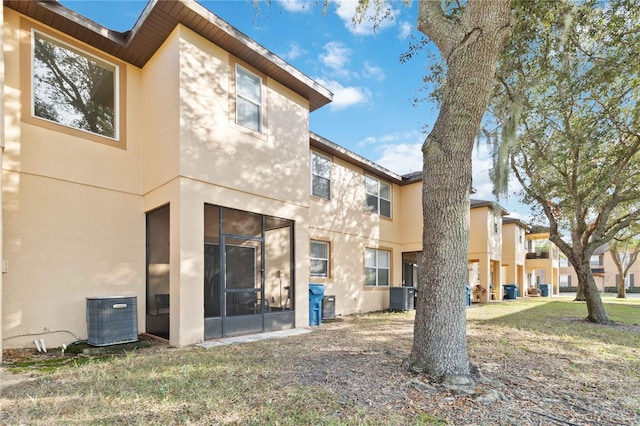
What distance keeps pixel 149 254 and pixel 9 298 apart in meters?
2.34

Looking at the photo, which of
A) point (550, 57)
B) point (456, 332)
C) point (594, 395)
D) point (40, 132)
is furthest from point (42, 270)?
point (550, 57)

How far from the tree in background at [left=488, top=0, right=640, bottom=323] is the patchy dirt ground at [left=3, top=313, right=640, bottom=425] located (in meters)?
3.51

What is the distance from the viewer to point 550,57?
7.19 m

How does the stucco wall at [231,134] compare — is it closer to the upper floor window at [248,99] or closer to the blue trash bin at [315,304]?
the upper floor window at [248,99]

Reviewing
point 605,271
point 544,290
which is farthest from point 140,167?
point 605,271

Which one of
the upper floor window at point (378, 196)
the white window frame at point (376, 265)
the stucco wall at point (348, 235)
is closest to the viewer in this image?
the stucco wall at point (348, 235)

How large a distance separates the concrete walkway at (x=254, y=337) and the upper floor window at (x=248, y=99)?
437cm

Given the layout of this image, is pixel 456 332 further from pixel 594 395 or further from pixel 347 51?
pixel 347 51

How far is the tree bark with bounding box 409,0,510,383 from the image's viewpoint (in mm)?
4453

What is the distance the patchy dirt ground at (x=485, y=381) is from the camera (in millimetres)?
3539

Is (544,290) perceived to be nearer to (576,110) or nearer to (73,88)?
(576,110)

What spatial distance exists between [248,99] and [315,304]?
5232 millimetres

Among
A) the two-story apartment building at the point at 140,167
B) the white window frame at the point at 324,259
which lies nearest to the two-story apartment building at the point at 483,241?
the white window frame at the point at 324,259

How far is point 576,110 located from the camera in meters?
9.27
